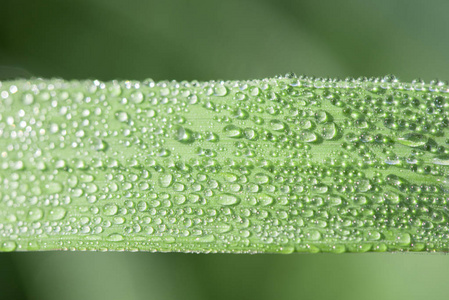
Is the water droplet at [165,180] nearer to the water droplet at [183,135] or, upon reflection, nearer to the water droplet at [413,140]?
the water droplet at [183,135]

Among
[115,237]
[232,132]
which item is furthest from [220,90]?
[115,237]

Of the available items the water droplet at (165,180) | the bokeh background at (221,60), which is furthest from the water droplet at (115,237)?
the bokeh background at (221,60)

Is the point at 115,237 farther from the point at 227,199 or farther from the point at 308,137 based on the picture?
the point at 308,137

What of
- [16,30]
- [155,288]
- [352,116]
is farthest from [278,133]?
[16,30]

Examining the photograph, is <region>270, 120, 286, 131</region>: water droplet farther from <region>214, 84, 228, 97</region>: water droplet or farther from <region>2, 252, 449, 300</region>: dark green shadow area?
<region>2, 252, 449, 300</region>: dark green shadow area

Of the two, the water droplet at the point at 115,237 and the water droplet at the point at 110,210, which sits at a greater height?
the water droplet at the point at 110,210

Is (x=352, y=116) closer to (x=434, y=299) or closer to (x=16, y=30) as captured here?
(x=434, y=299)

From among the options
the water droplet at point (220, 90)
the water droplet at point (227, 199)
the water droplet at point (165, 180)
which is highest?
the water droplet at point (220, 90)
